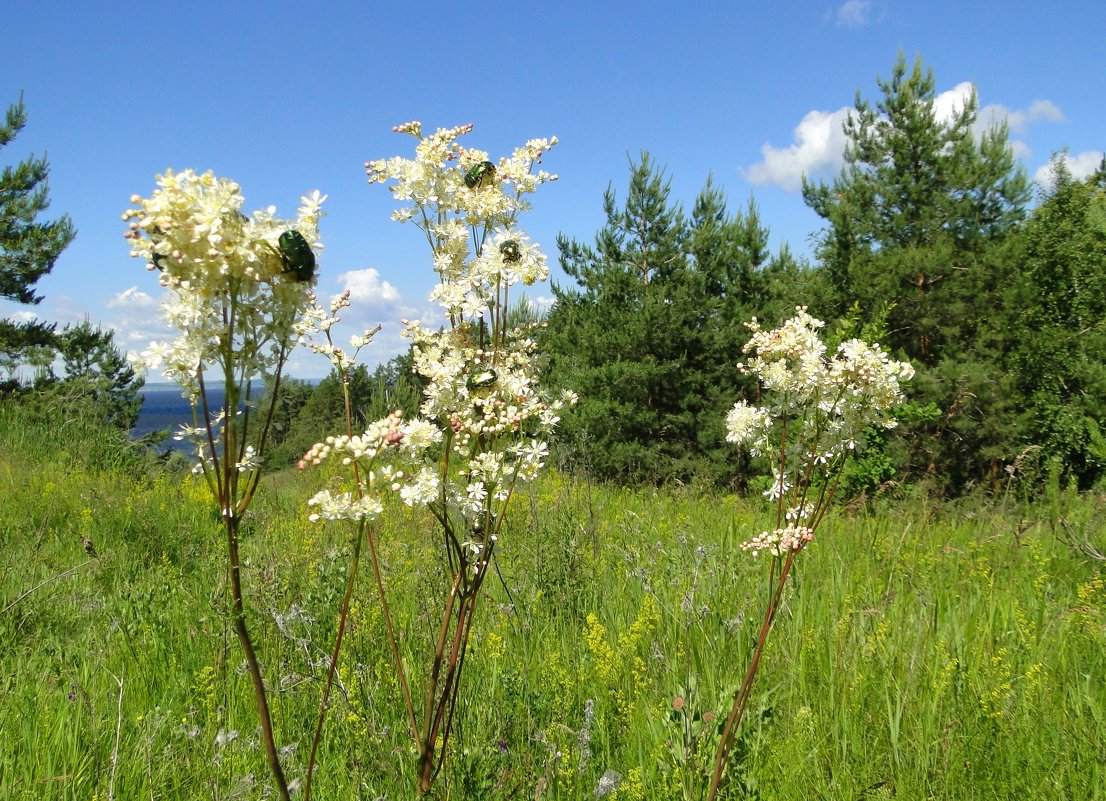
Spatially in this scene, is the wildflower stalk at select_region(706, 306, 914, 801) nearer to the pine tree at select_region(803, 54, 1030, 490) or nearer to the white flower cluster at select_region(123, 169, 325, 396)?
the white flower cluster at select_region(123, 169, 325, 396)

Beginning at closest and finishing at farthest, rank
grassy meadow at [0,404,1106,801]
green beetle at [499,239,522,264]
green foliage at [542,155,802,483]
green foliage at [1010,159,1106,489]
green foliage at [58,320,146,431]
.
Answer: green beetle at [499,239,522,264]
grassy meadow at [0,404,1106,801]
green foliage at [1010,159,1106,489]
green foliage at [542,155,802,483]
green foliage at [58,320,146,431]

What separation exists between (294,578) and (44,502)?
3210 mm

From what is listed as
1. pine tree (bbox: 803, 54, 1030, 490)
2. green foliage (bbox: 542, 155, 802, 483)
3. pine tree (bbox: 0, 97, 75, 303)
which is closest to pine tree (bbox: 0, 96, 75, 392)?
pine tree (bbox: 0, 97, 75, 303)

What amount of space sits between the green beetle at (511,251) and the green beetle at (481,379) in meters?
0.31

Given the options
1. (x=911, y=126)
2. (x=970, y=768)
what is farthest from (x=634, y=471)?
(x=970, y=768)

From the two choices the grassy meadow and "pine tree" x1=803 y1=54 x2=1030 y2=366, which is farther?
"pine tree" x1=803 y1=54 x2=1030 y2=366

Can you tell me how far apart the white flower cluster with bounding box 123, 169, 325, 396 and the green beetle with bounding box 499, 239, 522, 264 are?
0.59 meters

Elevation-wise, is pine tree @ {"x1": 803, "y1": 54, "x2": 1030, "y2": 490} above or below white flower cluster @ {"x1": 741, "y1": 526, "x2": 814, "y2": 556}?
above

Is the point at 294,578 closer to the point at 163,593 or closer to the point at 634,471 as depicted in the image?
the point at 163,593

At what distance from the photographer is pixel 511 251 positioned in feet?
5.79

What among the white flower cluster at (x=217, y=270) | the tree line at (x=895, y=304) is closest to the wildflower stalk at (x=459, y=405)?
the white flower cluster at (x=217, y=270)

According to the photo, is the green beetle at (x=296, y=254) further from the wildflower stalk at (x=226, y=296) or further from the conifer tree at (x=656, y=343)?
the conifer tree at (x=656, y=343)

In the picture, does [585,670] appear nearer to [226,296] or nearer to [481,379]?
[481,379]

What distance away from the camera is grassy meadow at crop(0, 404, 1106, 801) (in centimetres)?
199
